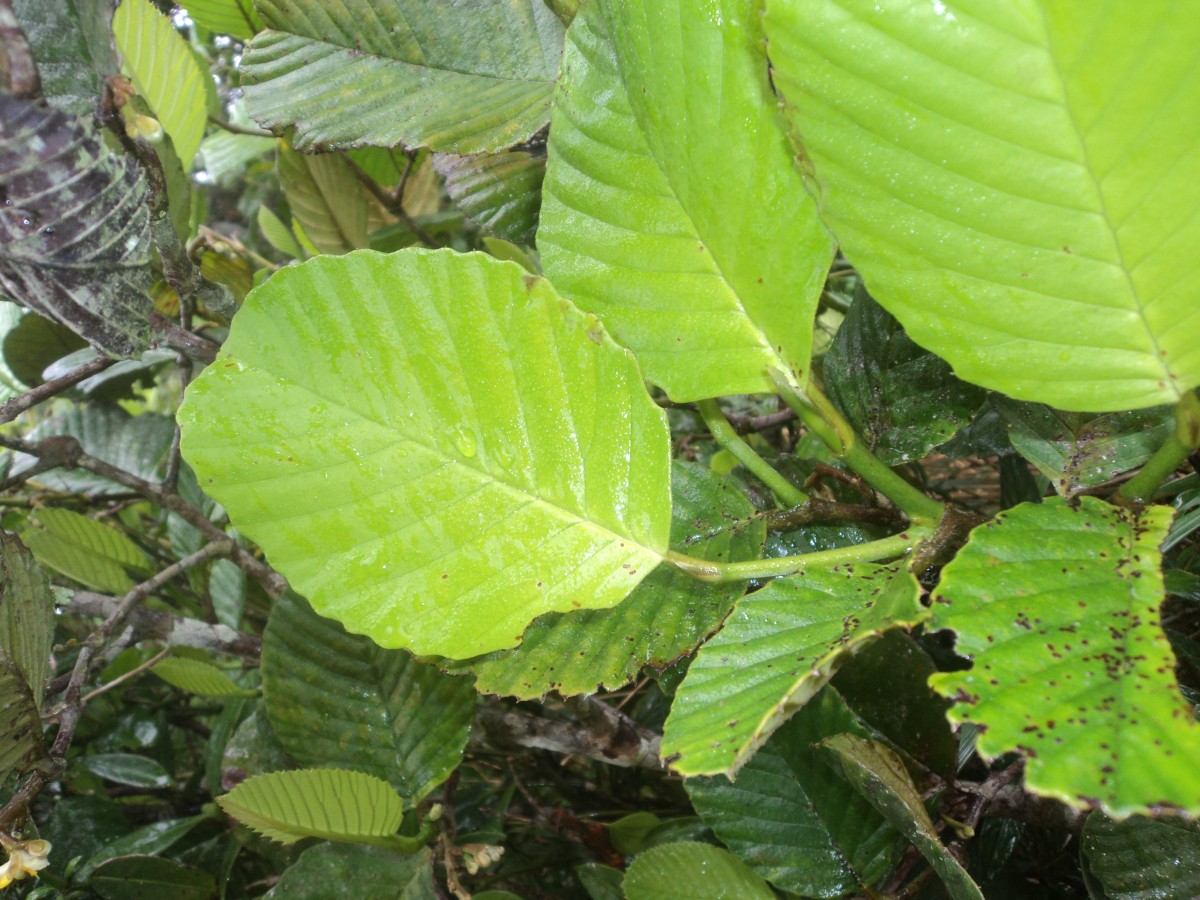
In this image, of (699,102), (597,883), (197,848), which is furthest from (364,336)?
(197,848)

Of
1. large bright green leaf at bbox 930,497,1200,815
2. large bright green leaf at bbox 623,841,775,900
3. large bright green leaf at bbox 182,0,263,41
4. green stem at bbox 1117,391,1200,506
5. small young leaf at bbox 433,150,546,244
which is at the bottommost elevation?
large bright green leaf at bbox 623,841,775,900

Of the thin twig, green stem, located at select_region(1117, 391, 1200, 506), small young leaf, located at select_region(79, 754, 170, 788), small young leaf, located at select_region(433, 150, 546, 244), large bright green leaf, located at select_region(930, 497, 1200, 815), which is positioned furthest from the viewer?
small young leaf, located at select_region(79, 754, 170, 788)

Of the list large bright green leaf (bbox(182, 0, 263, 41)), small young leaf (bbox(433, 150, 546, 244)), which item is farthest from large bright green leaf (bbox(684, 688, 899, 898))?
large bright green leaf (bbox(182, 0, 263, 41))

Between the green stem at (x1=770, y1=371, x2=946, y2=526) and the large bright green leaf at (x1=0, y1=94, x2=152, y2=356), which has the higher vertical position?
the large bright green leaf at (x1=0, y1=94, x2=152, y2=356)

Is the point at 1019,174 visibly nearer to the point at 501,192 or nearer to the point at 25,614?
the point at 501,192

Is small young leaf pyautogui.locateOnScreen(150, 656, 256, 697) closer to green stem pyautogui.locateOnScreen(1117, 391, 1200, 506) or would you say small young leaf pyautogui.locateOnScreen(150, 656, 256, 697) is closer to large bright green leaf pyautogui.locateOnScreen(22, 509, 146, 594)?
large bright green leaf pyautogui.locateOnScreen(22, 509, 146, 594)

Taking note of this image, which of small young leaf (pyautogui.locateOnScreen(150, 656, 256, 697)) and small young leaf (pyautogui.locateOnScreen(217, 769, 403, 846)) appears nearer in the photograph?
small young leaf (pyautogui.locateOnScreen(217, 769, 403, 846))

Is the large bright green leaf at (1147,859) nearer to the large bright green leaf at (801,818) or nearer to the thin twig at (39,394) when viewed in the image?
the large bright green leaf at (801,818)

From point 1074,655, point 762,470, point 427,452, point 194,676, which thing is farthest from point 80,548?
point 1074,655
